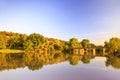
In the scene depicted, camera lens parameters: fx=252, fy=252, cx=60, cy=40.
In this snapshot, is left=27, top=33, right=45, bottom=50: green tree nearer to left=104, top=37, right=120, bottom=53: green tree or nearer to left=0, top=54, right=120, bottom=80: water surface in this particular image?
left=104, top=37, right=120, bottom=53: green tree

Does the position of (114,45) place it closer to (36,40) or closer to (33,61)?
(36,40)

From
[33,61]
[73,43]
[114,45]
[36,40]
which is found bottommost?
[33,61]

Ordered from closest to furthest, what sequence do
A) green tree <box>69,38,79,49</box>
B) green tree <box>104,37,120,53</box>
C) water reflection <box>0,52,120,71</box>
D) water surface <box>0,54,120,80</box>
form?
water surface <box>0,54,120,80</box>, water reflection <box>0,52,120,71</box>, green tree <box>104,37,120,53</box>, green tree <box>69,38,79,49</box>

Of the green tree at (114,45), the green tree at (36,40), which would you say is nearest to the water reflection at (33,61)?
the green tree at (114,45)

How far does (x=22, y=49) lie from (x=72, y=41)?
2975 centimetres

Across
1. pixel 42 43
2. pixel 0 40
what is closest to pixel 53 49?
pixel 42 43

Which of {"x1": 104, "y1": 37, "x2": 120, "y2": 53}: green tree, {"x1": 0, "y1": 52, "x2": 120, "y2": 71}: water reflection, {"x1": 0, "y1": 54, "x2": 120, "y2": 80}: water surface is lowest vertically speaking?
{"x1": 0, "y1": 54, "x2": 120, "y2": 80}: water surface

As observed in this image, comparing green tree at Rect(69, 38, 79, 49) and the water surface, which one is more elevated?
green tree at Rect(69, 38, 79, 49)

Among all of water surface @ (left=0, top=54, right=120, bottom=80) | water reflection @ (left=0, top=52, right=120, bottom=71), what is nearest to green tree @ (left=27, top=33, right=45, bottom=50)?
water reflection @ (left=0, top=52, right=120, bottom=71)

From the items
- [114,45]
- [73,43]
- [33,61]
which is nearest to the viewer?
[33,61]

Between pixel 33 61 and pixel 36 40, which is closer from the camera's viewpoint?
pixel 33 61

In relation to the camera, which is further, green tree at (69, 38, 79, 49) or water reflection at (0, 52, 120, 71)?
green tree at (69, 38, 79, 49)

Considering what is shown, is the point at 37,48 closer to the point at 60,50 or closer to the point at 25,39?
the point at 25,39

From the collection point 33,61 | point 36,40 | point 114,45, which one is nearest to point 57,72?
point 33,61
